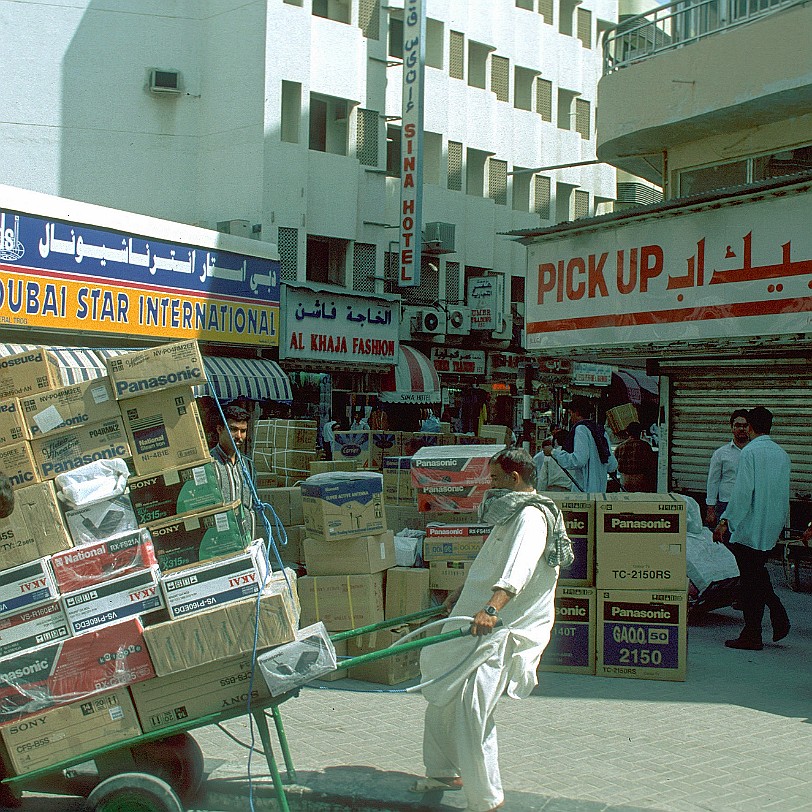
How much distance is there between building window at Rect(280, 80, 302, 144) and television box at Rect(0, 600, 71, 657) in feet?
71.2

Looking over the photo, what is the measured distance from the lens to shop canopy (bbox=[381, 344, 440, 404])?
86.0 feet

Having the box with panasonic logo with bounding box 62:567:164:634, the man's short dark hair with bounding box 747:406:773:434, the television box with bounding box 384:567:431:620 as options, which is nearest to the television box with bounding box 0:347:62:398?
the box with panasonic logo with bounding box 62:567:164:634

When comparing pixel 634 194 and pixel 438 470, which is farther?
pixel 634 194

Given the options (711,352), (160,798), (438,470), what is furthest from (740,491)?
(160,798)

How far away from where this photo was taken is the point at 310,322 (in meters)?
23.5

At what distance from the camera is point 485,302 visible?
1146 inches

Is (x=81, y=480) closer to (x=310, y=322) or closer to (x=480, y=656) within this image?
(x=480, y=656)

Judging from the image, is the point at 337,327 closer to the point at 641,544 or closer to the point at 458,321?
the point at 458,321

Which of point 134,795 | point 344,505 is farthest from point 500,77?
point 134,795

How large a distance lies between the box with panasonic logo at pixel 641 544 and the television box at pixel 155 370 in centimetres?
353

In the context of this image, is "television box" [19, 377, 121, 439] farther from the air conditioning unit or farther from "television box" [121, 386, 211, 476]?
the air conditioning unit

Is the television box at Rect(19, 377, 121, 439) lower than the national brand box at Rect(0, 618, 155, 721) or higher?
higher

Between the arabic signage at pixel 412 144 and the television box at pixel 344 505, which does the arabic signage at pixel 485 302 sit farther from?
the television box at pixel 344 505

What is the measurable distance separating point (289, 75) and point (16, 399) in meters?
21.2
